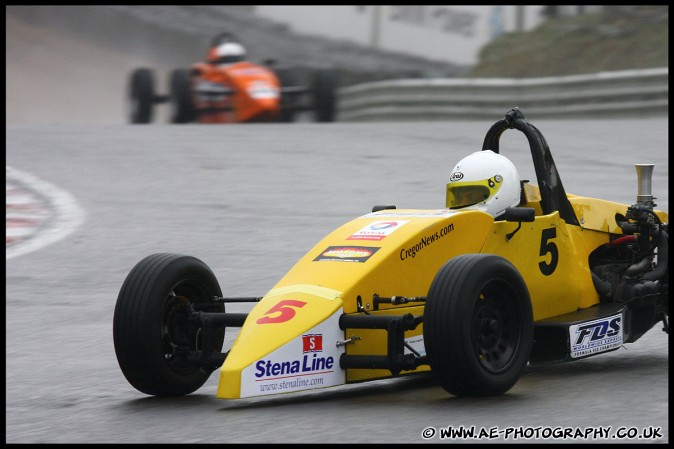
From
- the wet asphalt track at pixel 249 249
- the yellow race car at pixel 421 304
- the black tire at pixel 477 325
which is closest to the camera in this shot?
Answer: the wet asphalt track at pixel 249 249

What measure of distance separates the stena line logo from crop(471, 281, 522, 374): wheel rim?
757mm

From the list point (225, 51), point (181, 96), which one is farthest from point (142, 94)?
point (225, 51)

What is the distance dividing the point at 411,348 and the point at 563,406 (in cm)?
80

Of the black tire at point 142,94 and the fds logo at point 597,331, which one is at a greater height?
the black tire at point 142,94

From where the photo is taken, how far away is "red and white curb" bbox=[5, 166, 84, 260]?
12.6 m

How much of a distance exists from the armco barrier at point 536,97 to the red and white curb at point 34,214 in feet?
28.5

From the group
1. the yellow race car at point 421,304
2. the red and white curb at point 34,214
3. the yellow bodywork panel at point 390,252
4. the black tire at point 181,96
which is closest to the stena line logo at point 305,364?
the yellow race car at point 421,304

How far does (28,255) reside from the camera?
471 inches

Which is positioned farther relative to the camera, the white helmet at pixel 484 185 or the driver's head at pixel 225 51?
the driver's head at pixel 225 51

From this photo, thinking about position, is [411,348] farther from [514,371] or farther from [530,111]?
[530,111]

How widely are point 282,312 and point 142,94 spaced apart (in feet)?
56.3

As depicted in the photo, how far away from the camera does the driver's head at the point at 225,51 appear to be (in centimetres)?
2298

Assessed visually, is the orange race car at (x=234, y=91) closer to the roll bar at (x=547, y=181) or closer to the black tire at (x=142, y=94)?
the black tire at (x=142, y=94)

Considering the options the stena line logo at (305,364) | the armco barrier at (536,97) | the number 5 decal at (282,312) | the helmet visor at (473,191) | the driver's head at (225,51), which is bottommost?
the stena line logo at (305,364)
